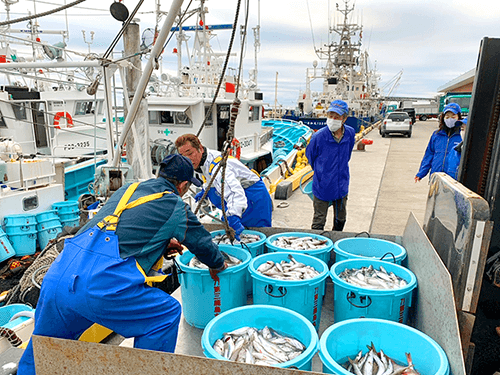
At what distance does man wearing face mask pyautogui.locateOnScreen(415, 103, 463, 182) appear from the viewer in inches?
194

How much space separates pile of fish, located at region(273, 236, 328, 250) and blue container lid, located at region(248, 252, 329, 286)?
0.26m

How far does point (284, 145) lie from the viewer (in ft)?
66.3

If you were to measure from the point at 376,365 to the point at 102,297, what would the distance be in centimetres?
160

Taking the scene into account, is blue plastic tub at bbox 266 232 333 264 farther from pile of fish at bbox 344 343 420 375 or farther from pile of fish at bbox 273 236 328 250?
pile of fish at bbox 344 343 420 375

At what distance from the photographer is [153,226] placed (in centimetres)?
230

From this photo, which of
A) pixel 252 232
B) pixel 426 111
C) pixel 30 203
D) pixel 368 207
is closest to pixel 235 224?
pixel 252 232

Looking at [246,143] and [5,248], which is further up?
[246,143]

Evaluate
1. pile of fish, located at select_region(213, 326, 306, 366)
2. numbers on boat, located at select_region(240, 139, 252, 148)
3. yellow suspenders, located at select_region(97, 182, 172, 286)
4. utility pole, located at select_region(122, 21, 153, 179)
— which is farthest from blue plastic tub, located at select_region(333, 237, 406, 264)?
numbers on boat, located at select_region(240, 139, 252, 148)

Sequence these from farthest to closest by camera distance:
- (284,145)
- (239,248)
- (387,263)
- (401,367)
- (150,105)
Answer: (284,145)
(150,105)
(239,248)
(387,263)
(401,367)

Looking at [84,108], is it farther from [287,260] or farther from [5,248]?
[287,260]

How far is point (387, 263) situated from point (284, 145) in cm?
1747

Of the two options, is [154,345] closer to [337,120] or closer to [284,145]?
[337,120]

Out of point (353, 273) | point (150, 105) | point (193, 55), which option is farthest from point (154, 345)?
point (193, 55)

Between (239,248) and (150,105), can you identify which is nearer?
(239,248)
